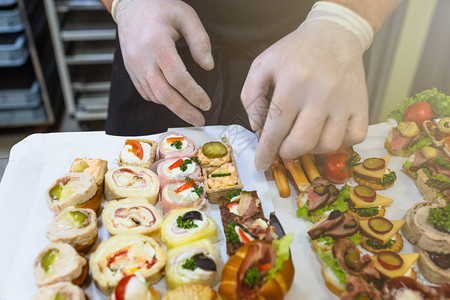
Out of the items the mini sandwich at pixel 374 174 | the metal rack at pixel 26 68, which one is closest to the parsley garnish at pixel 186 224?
the mini sandwich at pixel 374 174

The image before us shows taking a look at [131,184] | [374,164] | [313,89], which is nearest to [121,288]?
[131,184]

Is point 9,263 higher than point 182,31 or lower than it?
lower

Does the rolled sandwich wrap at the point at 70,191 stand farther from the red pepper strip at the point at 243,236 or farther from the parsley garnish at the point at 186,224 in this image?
the red pepper strip at the point at 243,236

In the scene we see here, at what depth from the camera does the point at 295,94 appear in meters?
1.52

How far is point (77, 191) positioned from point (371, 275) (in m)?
1.27

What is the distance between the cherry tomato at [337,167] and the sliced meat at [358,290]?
0.63 meters

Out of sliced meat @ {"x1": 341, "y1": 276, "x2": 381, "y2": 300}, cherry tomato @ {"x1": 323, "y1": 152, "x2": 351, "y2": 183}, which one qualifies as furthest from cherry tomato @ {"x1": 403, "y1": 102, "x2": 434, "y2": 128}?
sliced meat @ {"x1": 341, "y1": 276, "x2": 381, "y2": 300}

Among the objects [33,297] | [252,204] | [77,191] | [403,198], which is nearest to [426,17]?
[403,198]

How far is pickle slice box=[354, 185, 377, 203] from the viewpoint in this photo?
1.92 metres

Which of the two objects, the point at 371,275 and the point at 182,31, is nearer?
the point at 371,275

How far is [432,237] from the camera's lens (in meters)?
1.68

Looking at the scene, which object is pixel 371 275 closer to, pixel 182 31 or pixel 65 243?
pixel 65 243

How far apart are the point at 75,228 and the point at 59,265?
18 cm

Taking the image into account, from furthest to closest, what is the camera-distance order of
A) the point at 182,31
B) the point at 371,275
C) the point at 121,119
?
the point at 121,119 < the point at 182,31 < the point at 371,275
